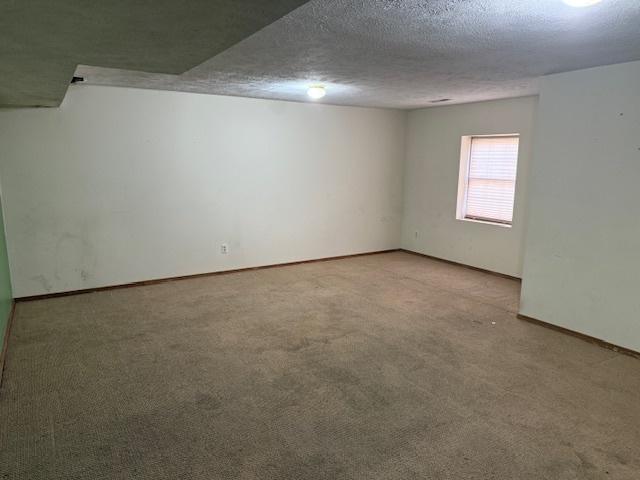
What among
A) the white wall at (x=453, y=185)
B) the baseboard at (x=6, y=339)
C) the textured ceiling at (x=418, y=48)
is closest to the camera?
the textured ceiling at (x=418, y=48)

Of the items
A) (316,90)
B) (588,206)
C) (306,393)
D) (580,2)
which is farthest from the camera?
(316,90)

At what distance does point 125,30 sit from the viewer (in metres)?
1.43

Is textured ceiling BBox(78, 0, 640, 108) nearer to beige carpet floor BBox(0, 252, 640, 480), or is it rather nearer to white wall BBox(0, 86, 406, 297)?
white wall BBox(0, 86, 406, 297)

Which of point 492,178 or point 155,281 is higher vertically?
point 492,178

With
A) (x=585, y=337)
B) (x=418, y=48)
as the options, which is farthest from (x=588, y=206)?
(x=418, y=48)

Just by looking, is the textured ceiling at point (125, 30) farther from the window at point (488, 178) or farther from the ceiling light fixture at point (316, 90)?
the window at point (488, 178)

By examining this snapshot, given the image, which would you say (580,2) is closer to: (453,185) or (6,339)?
(453,185)

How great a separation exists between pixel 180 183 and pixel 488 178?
12.8 ft

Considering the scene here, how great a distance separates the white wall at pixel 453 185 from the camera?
5172 mm

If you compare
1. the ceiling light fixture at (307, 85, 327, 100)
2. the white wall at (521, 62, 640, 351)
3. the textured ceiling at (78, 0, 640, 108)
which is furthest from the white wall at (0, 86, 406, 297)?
the white wall at (521, 62, 640, 351)

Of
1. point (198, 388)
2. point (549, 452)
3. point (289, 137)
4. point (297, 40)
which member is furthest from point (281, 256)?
point (549, 452)

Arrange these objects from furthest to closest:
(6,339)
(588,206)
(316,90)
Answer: (316,90), (588,206), (6,339)

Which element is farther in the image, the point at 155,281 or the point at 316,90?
the point at 155,281

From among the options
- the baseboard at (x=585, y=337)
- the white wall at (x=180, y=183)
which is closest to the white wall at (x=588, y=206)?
the baseboard at (x=585, y=337)
